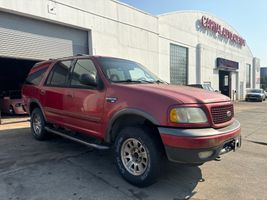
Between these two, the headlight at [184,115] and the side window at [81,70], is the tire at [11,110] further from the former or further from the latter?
the headlight at [184,115]

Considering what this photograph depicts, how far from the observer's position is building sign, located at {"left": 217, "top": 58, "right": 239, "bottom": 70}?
28.1 meters

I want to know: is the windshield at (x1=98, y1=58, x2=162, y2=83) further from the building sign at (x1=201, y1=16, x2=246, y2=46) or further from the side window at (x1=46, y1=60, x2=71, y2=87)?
the building sign at (x1=201, y1=16, x2=246, y2=46)

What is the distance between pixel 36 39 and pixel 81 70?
7.01 metres

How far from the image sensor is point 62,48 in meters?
11.9

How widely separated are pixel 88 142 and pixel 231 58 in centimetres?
3155

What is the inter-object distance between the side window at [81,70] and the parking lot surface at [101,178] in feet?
5.05

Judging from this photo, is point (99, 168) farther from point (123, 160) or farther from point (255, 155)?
point (255, 155)

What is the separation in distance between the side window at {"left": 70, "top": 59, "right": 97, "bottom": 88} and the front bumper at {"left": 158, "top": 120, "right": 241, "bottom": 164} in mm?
1926

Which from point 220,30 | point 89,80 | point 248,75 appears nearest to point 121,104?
point 89,80

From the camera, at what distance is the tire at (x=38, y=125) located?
20.6 feet

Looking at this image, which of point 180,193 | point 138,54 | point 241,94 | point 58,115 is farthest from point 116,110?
point 241,94

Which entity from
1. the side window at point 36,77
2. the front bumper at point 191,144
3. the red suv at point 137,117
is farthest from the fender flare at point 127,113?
the side window at point 36,77

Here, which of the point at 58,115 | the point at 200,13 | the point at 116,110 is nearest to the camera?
the point at 116,110

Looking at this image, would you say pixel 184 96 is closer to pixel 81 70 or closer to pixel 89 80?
pixel 89 80
